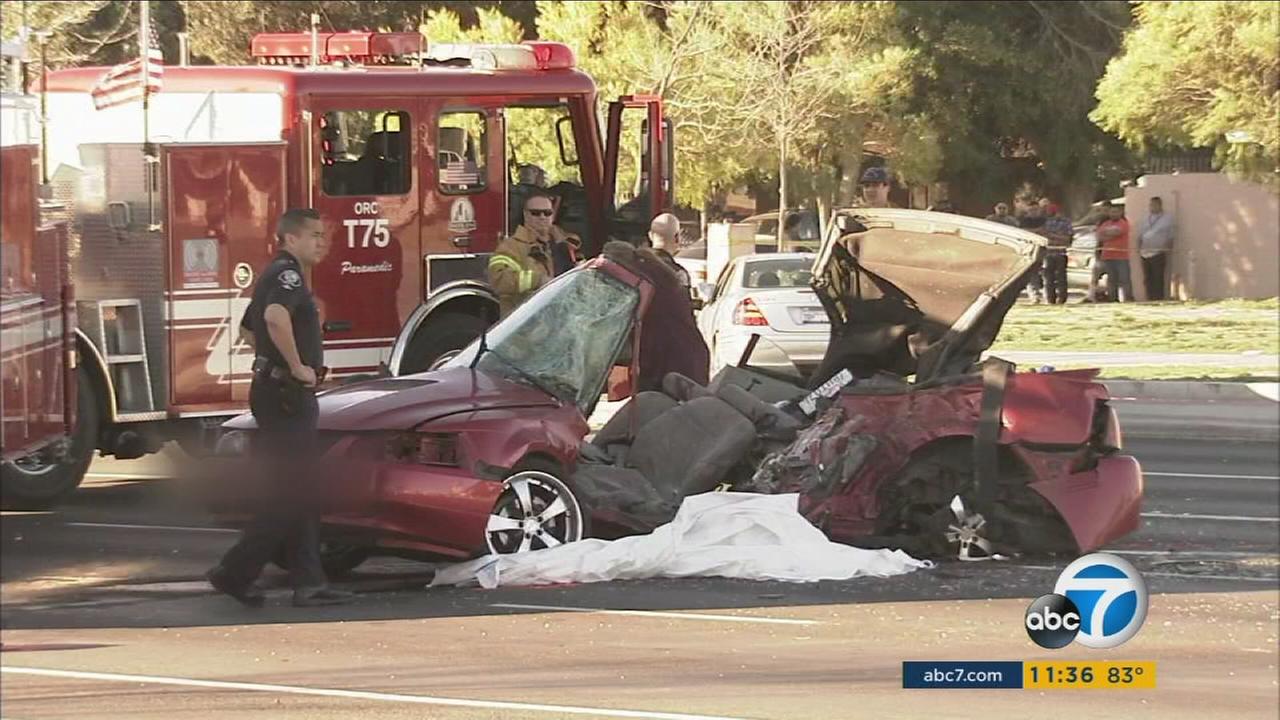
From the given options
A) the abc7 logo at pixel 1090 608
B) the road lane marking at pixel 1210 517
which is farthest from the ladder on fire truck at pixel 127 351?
the abc7 logo at pixel 1090 608

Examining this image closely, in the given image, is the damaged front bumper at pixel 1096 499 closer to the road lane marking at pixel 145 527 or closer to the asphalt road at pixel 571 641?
the asphalt road at pixel 571 641

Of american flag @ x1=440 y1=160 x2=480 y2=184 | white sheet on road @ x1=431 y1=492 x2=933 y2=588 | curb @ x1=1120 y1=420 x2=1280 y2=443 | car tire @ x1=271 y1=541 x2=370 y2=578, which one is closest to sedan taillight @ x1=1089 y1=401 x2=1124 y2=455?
white sheet on road @ x1=431 y1=492 x2=933 y2=588

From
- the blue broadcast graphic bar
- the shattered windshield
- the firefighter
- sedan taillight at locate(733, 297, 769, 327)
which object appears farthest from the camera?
sedan taillight at locate(733, 297, 769, 327)

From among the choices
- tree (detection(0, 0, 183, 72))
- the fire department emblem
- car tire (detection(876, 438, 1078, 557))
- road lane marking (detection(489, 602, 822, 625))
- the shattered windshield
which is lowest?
road lane marking (detection(489, 602, 822, 625))

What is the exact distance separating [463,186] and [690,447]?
180 inches

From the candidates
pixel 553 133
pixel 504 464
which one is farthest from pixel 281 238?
pixel 553 133

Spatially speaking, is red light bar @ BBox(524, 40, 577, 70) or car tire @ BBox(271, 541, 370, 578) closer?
car tire @ BBox(271, 541, 370, 578)

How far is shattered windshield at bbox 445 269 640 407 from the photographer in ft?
37.3

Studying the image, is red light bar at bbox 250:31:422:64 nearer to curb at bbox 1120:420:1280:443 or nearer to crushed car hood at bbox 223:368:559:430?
crushed car hood at bbox 223:368:559:430

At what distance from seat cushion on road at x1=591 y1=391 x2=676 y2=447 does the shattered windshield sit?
1.35 ft

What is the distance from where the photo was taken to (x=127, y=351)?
13641 mm

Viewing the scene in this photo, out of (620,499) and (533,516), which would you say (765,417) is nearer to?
(620,499)

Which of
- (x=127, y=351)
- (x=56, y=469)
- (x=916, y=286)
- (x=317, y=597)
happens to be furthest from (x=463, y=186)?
(x=317, y=597)

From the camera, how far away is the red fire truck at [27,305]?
1049 centimetres
